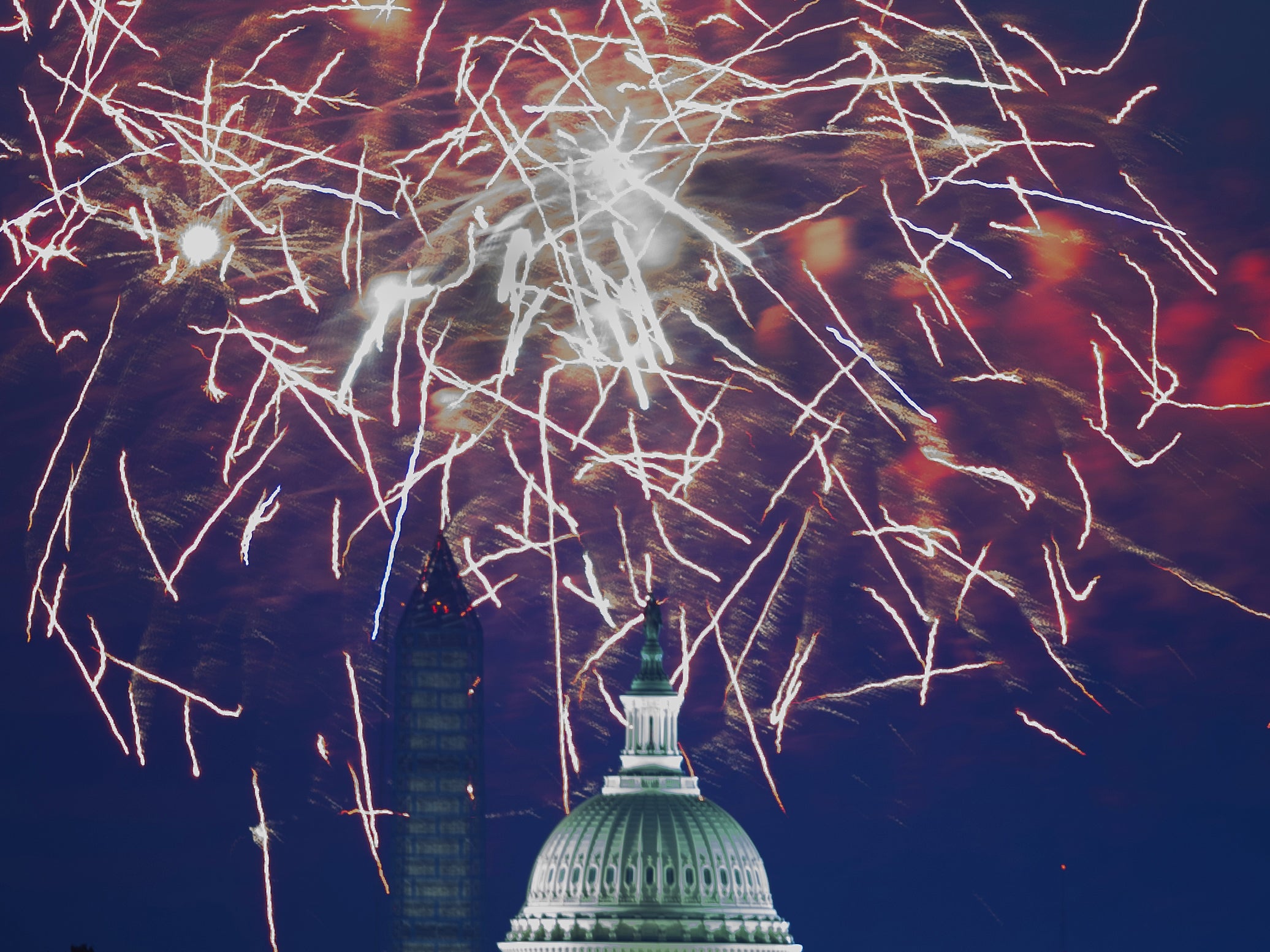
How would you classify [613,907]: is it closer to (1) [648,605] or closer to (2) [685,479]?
(1) [648,605]

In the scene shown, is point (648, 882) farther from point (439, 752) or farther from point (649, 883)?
point (439, 752)

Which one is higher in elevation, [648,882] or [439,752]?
[439,752]

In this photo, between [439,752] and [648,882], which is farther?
[439,752]

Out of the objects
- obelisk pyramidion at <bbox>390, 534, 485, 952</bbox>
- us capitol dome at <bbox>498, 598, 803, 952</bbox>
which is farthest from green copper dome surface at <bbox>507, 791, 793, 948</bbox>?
obelisk pyramidion at <bbox>390, 534, 485, 952</bbox>

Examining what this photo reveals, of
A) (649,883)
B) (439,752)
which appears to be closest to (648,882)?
(649,883)

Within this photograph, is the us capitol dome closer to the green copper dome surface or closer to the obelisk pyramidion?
the green copper dome surface
